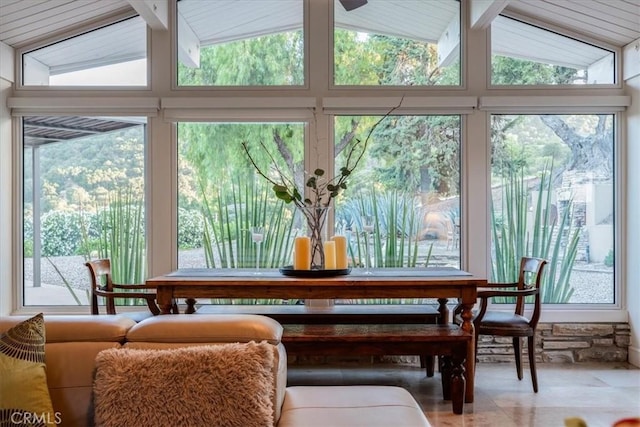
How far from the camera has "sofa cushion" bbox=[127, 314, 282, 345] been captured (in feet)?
5.89

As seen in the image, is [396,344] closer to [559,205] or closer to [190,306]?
[190,306]

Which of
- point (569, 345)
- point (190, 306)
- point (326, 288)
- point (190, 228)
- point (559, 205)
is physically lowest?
point (569, 345)

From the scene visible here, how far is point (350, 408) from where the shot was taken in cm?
190

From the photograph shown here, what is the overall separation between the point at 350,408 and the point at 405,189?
8.90 ft

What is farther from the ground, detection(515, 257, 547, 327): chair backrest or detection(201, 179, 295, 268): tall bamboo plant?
detection(201, 179, 295, 268): tall bamboo plant

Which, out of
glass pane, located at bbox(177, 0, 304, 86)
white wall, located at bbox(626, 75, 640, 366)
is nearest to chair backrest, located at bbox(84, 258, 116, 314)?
glass pane, located at bbox(177, 0, 304, 86)

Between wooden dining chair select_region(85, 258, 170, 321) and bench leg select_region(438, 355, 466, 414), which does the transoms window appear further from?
bench leg select_region(438, 355, 466, 414)

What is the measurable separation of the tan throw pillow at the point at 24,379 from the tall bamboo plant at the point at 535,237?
3681 millimetres

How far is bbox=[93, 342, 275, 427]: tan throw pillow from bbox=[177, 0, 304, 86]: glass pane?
3113 mm

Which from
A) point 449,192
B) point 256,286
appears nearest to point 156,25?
point 256,286

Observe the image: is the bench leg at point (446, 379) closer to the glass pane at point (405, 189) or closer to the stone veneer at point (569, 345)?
the stone veneer at point (569, 345)

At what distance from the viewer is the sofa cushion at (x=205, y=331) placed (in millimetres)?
1795

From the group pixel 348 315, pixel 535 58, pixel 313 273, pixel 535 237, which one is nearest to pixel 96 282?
pixel 313 273

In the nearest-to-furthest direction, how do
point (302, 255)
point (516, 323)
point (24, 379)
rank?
point (24, 379)
point (302, 255)
point (516, 323)
